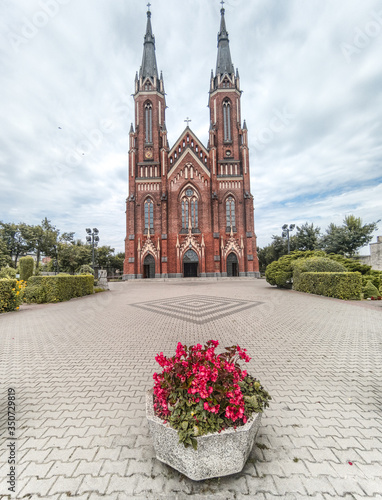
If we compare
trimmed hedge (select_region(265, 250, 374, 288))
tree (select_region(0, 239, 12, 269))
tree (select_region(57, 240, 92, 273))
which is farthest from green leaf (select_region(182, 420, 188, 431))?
tree (select_region(57, 240, 92, 273))

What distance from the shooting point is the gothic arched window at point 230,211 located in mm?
33844

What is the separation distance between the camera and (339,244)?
2883 centimetres

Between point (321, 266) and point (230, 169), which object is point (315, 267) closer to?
point (321, 266)

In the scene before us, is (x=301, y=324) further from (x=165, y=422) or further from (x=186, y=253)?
(x=186, y=253)

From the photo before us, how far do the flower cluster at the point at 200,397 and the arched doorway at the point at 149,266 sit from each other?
31.7 meters

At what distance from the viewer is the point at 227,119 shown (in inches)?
1415

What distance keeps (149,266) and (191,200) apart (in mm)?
11108

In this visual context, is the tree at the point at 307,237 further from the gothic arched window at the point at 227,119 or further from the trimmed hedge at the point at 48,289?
the trimmed hedge at the point at 48,289

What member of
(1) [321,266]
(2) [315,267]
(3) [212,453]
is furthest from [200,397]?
(2) [315,267]

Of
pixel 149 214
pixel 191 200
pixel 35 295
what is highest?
pixel 191 200

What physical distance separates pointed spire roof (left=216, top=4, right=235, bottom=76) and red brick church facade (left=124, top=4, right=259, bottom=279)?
2.77m

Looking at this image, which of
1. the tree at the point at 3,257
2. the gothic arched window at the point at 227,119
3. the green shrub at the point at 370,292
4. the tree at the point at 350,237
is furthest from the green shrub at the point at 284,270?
the tree at the point at 3,257

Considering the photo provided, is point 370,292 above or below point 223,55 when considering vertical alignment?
below

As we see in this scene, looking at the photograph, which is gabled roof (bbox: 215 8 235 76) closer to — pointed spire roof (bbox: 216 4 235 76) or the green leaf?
pointed spire roof (bbox: 216 4 235 76)
